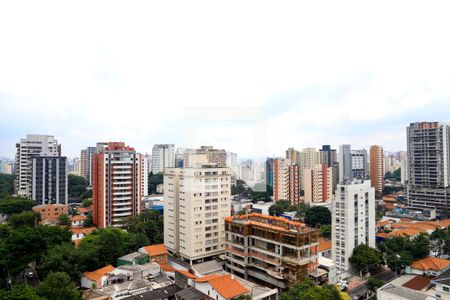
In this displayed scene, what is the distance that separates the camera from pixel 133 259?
814 centimetres

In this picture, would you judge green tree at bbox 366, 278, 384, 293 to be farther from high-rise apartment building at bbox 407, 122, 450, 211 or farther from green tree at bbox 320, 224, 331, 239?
high-rise apartment building at bbox 407, 122, 450, 211

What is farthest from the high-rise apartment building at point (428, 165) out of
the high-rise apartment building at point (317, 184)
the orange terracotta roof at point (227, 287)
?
the orange terracotta roof at point (227, 287)

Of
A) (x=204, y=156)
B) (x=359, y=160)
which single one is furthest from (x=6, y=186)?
(x=359, y=160)

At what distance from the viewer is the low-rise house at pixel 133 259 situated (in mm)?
8133

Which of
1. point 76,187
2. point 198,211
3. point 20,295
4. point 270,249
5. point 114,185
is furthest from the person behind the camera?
point 76,187

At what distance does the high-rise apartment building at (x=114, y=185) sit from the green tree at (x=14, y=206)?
376 cm

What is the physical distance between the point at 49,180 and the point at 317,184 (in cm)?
1613

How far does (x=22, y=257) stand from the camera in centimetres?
729

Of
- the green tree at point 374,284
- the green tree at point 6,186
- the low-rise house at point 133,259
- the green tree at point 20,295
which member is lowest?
the green tree at point 374,284

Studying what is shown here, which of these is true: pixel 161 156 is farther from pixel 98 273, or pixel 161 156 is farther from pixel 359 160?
pixel 98 273

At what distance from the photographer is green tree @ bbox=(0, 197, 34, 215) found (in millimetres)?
13688

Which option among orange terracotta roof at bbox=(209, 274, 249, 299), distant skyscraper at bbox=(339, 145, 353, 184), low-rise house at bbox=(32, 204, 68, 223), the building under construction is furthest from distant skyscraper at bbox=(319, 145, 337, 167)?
orange terracotta roof at bbox=(209, 274, 249, 299)

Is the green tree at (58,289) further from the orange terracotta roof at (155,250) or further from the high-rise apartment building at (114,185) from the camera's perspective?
the high-rise apartment building at (114,185)

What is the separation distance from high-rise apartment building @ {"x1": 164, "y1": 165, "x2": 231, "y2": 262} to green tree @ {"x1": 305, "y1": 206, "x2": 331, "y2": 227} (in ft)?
18.7
